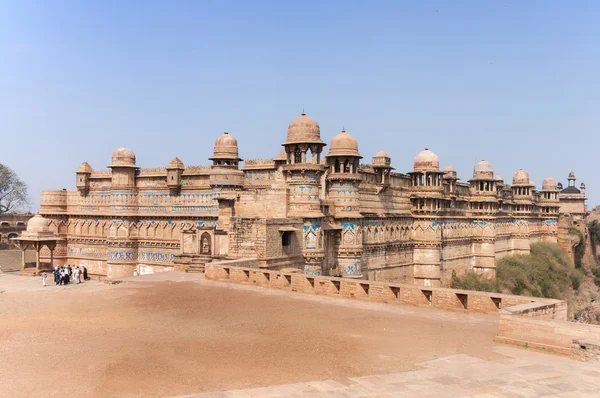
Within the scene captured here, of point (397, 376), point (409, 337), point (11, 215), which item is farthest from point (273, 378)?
point (11, 215)

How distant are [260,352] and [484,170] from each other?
35.8 metres

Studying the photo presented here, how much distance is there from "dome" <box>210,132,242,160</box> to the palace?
6cm

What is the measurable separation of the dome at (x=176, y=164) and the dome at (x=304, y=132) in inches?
468

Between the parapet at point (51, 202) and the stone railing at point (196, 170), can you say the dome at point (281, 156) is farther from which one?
the parapet at point (51, 202)

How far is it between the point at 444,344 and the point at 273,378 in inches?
142

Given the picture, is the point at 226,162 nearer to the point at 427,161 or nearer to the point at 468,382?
the point at 427,161

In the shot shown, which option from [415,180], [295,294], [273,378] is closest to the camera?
[273,378]

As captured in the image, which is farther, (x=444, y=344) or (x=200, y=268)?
(x=200, y=268)

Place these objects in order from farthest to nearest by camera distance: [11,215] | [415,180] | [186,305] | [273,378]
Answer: [11,215] < [415,180] < [186,305] < [273,378]

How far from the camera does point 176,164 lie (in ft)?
114

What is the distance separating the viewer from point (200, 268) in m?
21.5

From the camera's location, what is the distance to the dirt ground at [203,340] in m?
7.99

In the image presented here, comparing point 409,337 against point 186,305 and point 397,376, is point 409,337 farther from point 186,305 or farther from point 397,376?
point 186,305

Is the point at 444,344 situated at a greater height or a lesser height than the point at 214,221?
lesser
